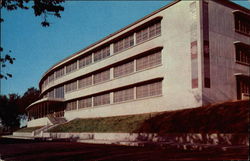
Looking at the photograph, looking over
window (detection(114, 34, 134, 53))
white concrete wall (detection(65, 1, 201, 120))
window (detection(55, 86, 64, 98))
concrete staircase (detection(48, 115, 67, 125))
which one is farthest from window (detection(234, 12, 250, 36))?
window (detection(55, 86, 64, 98))

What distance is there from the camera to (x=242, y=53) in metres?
27.0

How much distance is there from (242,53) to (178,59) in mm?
6799

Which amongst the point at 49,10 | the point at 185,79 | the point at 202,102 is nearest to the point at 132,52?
the point at 185,79

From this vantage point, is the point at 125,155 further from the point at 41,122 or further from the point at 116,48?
the point at 41,122

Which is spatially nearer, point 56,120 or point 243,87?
point 243,87

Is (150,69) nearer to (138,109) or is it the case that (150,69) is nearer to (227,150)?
(138,109)

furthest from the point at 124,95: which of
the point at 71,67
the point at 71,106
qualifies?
the point at 71,67

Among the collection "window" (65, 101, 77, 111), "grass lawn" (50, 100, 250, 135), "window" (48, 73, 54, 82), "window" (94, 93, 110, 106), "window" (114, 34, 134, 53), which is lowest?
"grass lawn" (50, 100, 250, 135)

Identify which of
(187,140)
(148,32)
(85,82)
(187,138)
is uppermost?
(148,32)

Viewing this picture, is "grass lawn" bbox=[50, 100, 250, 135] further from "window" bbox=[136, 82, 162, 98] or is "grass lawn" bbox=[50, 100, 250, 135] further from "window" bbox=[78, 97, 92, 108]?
"window" bbox=[78, 97, 92, 108]

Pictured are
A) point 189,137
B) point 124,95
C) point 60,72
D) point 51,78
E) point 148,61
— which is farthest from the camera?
point 51,78

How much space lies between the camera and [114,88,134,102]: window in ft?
105

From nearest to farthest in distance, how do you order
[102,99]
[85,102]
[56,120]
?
[102,99] → [85,102] → [56,120]

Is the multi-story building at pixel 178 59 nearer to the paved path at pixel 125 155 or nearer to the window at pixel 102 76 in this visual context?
the window at pixel 102 76
